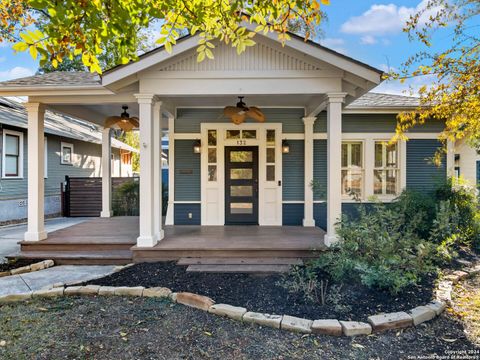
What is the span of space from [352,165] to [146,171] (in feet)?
16.7

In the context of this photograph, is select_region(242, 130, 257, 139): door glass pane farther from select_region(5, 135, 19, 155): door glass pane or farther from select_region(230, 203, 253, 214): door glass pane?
select_region(5, 135, 19, 155): door glass pane

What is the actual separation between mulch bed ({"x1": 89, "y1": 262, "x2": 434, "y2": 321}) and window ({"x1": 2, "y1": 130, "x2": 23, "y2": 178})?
7.33 m

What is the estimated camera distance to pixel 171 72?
4.90 m

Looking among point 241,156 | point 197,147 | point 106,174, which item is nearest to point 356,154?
point 241,156

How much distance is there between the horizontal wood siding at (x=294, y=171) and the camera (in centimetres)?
722

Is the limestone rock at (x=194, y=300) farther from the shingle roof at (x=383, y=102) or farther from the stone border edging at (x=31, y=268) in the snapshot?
the shingle roof at (x=383, y=102)

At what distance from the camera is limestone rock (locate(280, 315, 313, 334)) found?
2828 mm

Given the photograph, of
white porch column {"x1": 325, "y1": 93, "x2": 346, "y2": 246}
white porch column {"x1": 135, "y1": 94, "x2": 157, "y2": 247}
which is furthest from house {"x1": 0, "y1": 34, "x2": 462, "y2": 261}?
white porch column {"x1": 325, "y1": 93, "x2": 346, "y2": 246}

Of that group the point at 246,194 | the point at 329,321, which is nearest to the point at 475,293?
the point at 329,321

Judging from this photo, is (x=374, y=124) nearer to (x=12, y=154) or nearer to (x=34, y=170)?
(x=34, y=170)

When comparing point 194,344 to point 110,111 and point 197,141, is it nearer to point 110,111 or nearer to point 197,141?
point 197,141

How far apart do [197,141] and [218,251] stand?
3133 mm

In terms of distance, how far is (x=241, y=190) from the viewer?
7191 millimetres

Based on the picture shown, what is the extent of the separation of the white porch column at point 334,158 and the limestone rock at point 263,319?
7.45 ft
